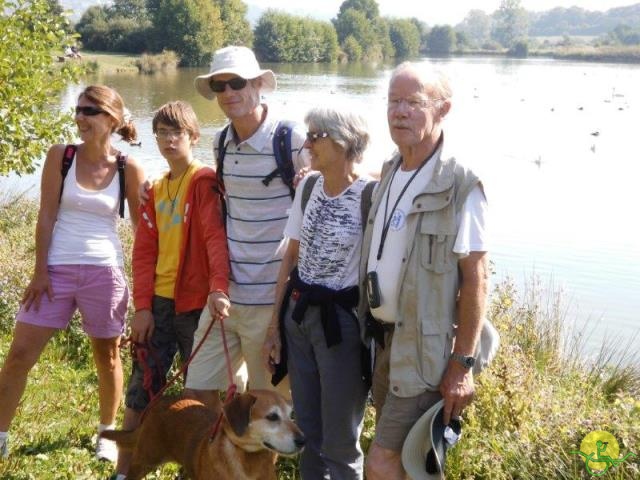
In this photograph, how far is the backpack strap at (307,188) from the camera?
3512mm

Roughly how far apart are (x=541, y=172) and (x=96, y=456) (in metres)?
15.4

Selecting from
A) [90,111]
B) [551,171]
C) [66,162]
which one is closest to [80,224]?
[66,162]

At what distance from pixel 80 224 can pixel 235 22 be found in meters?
73.1

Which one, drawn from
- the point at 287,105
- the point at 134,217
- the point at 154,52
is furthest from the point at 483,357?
the point at 154,52

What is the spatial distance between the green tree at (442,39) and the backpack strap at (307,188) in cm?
11998

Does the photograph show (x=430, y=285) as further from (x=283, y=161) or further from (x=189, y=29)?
(x=189, y=29)

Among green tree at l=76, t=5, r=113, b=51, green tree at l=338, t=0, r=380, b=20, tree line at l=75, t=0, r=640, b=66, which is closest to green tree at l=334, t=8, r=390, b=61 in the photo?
tree line at l=75, t=0, r=640, b=66

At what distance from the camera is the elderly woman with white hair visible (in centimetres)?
332

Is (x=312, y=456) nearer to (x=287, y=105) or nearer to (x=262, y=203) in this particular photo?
(x=262, y=203)

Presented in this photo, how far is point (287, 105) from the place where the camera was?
27688mm

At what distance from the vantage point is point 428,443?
117 inches

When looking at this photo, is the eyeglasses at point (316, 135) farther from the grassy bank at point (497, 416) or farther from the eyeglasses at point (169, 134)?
the grassy bank at point (497, 416)

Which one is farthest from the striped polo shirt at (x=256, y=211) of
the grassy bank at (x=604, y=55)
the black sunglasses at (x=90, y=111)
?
the grassy bank at (x=604, y=55)

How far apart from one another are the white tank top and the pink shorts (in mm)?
55
